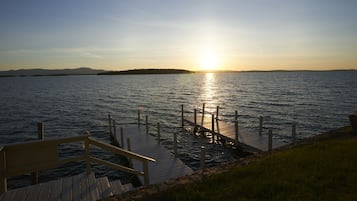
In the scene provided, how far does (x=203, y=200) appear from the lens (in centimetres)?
498

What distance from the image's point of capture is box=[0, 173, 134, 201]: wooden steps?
5.45 metres

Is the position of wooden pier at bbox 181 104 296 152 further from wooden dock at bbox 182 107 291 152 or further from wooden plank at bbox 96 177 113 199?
wooden plank at bbox 96 177 113 199

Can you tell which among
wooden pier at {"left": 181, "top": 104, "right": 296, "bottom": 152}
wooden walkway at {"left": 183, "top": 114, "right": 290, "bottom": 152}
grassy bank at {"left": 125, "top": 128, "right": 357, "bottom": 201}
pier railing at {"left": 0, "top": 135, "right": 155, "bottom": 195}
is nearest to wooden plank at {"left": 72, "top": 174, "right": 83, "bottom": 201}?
pier railing at {"left": 0, "top": 135, "right": 155, "bottom": 195}

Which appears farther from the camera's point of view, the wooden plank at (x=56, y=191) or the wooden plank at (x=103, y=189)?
the wooden plank at (x=103, y=189)

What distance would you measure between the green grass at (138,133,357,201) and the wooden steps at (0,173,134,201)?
1.52m

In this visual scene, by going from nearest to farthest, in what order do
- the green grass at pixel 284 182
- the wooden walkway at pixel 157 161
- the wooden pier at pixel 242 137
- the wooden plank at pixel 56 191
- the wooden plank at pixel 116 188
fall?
the green grass at pixel 284 182 < the wooden plank at pixel 56 191 < the wooden plank at pixel 116 188 < the wooden walkway at pixel 157 161 < the wooden pier at pixel 242 137

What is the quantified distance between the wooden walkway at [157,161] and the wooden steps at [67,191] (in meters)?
4.59

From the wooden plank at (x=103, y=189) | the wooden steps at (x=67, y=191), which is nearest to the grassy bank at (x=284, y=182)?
the wooden plank at (x=103, y=189)

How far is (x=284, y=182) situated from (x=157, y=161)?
27.5ft

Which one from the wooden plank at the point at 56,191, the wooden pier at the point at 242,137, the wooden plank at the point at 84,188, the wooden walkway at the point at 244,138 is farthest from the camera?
the wooden walkway at the point at 244,138

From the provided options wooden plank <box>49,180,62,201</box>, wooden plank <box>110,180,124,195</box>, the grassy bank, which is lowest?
wooden plank <box>110,180,124,195</box>

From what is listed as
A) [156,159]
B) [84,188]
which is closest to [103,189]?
[84,188]

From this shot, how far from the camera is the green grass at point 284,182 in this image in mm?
5090

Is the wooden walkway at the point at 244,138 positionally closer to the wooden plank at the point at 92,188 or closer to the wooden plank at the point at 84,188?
the wooden plank at the point at 92,188
